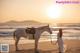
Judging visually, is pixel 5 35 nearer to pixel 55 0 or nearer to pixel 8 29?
pixel 8 29

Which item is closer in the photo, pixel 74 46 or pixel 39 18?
pixel 74 46

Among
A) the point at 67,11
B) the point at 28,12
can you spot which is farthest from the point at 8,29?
the point at 67,11

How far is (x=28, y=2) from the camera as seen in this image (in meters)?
4.78

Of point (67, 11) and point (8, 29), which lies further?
point (67, 11)

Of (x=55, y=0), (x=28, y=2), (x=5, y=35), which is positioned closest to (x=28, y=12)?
(x=28, y=2)

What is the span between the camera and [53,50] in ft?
10.2

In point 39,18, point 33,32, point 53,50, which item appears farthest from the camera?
point 39,18

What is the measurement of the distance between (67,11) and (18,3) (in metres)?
1.19

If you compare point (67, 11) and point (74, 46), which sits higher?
point (67, 11)

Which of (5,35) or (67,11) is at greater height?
(67,11)

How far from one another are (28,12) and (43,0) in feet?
1.51

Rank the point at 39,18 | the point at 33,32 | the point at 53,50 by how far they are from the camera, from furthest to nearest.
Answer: the point at 39,18 → the point at 53,50 → the point at 33,32

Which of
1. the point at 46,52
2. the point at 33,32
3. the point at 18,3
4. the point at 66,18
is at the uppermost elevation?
the point at 18,3

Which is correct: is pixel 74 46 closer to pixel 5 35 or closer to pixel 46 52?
pixel 46 52
